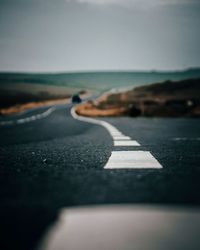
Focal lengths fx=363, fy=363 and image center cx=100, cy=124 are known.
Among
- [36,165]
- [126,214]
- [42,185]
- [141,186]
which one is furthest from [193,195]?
[36,165]

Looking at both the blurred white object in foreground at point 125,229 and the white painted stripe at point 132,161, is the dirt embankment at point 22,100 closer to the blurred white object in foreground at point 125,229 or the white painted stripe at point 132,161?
the white painted stripe at point 132,161

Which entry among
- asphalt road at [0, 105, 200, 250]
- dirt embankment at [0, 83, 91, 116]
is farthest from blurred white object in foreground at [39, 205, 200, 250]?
dirt embankment at [0, 83, 91, 116]

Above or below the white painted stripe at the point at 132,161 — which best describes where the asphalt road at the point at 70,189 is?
above

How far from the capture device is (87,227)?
7.63 feet

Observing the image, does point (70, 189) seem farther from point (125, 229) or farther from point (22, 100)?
point (22, 100)

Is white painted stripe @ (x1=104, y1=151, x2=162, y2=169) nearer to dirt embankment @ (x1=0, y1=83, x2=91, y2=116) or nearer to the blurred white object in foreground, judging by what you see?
the blurred white object in foreground

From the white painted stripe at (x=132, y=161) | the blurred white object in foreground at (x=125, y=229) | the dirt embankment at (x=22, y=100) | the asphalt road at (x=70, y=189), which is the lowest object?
the dirt embankment at (x=22, y=100)

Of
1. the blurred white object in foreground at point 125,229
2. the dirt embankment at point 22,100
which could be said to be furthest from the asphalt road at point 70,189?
the dirt embankment at point 22,100

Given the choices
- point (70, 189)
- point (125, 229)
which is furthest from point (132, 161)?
point (125, 229)

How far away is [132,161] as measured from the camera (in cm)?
516

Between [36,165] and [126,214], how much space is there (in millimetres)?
2771

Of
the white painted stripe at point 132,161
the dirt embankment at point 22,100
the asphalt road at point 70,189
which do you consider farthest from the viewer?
the dirt embankment at point 22,100

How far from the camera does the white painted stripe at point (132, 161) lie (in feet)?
15.6

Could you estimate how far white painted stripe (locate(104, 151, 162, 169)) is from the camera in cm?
477
